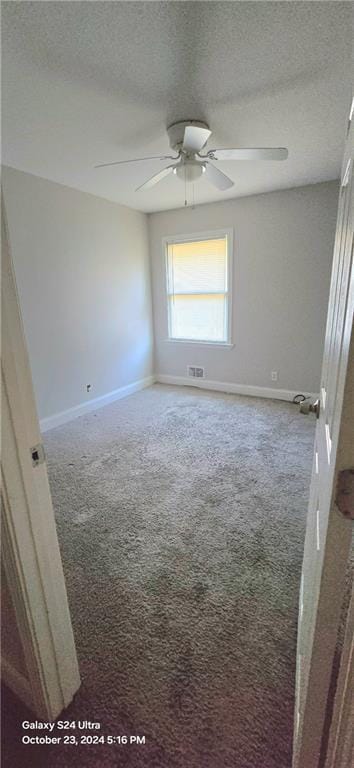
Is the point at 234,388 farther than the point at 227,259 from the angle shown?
Yes

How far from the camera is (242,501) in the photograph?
217cm

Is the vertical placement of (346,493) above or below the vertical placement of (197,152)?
below

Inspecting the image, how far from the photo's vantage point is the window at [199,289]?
4.17 metres

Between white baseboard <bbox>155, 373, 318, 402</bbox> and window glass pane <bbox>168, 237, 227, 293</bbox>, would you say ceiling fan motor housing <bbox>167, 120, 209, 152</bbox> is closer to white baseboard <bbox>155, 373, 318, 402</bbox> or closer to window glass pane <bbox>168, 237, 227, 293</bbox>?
window glass pane <bbox>168, 237, 227, 293</bbox>

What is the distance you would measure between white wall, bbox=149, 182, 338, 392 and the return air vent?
19 cm

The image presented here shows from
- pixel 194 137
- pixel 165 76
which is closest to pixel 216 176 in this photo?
pixel 194 137

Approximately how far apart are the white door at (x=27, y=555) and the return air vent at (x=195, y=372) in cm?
380

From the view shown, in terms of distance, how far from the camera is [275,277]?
3.81 meters

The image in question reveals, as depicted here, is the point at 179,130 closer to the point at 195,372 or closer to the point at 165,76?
the point at 165,76

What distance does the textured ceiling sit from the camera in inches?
51.6

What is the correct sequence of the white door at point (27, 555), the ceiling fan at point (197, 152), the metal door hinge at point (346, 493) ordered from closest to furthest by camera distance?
the metal door hinge at point (346, 493) < the white door at point (27, 555) < the ceiling fan at point (197, 152)

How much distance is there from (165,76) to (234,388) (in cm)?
333

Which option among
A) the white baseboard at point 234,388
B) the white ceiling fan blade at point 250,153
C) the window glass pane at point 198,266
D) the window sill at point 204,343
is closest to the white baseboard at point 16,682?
the white ceiling fan blade at point 250,153

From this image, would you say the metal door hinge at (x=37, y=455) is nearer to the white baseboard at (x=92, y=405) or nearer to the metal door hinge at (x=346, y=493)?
the metal door hinge at (x=346, y=493)
